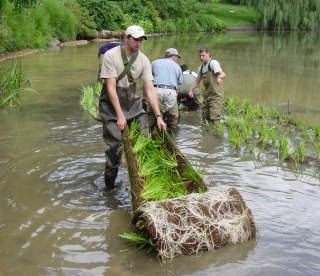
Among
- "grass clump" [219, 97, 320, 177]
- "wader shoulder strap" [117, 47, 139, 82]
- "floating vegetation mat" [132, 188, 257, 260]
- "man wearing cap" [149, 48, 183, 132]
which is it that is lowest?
"grass clump" [219, 97, 320, 177]

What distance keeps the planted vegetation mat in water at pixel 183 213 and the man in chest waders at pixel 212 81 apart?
4373mm

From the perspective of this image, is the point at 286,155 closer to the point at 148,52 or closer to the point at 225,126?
the point at 225,126

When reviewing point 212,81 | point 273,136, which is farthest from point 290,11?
point 273,136

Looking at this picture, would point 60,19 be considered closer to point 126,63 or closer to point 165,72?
point 165,72

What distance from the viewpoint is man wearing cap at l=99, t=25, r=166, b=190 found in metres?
5.96

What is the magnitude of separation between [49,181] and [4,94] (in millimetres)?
5103

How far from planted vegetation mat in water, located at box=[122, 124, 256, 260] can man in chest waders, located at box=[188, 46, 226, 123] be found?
437 cm

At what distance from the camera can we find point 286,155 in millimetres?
8164

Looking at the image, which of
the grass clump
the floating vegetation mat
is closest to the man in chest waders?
the grass clump

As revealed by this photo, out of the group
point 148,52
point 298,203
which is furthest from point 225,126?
point 148,52

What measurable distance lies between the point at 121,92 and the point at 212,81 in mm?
4186

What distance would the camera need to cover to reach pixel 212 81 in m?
10.1

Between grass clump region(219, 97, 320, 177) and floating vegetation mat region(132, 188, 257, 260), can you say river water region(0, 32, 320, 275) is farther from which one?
grass clump region(219, 97, 320, 177)

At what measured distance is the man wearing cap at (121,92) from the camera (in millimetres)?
5957
